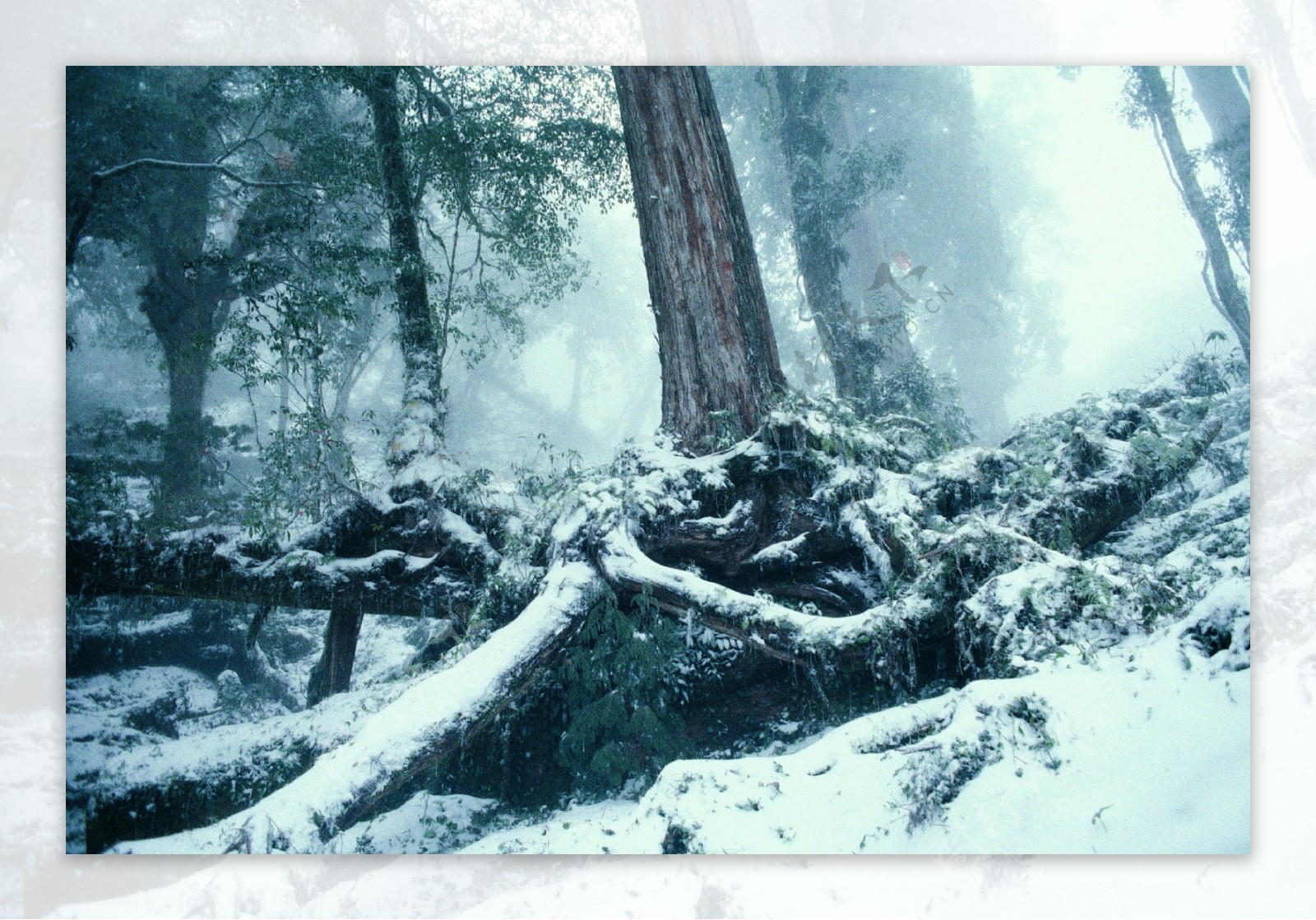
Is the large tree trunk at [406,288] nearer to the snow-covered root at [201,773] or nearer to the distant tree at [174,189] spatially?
the distant tree at [174,189]

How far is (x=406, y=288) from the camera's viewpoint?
330 centimetres

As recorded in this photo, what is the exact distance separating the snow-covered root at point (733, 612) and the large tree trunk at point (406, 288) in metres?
0.90

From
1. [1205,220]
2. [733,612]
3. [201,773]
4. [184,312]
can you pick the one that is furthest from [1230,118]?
[201,773]

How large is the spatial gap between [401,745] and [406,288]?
71.9 inches

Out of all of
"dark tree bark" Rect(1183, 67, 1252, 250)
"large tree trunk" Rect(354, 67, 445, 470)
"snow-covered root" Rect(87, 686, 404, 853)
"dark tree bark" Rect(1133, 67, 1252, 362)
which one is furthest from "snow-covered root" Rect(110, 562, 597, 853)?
"dark tree bark" Rect(1183, 67, 1252, 250)

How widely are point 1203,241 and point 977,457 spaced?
1.22 metres

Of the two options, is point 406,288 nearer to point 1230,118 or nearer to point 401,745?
point 401,745

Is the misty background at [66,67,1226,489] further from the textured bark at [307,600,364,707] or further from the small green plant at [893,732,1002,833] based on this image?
the small green plant at [893,732,1002,833]

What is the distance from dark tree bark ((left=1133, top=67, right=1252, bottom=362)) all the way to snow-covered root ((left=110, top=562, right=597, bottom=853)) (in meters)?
2.70

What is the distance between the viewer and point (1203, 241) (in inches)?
121

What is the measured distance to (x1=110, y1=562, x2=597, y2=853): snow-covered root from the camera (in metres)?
2.60
